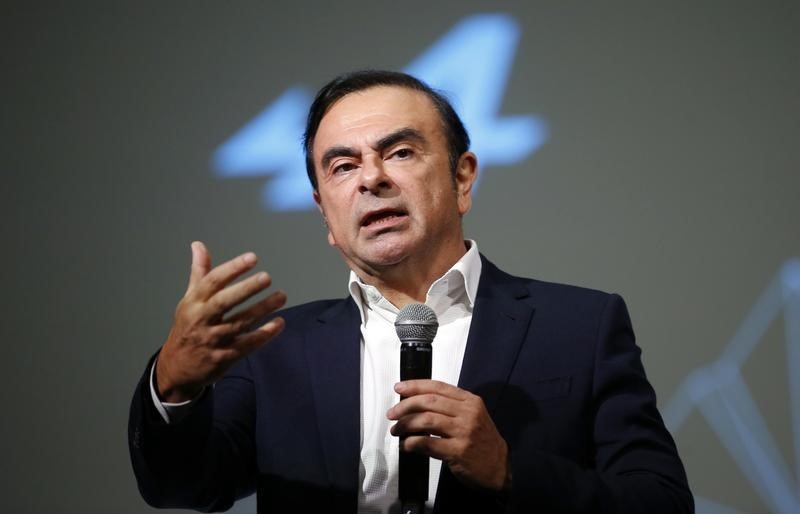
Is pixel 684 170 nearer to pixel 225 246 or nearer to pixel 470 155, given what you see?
pixel 470 155

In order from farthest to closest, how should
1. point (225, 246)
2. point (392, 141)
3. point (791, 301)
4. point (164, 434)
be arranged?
point (225, 246), point (791, 301), point (392, 141), point (164, 434)

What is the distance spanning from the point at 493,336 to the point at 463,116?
1238 millimetres

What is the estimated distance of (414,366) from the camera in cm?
150

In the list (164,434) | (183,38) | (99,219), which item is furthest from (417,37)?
(164,434)

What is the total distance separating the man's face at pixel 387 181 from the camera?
201 cm

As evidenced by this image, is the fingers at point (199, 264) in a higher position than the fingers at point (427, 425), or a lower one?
higher

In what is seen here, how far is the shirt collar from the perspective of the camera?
2057mm

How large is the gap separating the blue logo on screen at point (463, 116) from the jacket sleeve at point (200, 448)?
1.16m

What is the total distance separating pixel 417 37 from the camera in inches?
123

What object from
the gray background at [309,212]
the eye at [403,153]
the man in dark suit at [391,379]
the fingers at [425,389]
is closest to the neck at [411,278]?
the man in dark suit at [391,379]

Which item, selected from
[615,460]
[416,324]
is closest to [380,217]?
[416,324]

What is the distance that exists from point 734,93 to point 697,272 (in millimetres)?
650

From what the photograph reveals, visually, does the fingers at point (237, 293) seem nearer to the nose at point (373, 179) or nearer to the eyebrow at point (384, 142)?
the nose at point (373, 179)

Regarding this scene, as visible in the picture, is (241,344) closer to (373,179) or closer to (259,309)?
(259,309)
